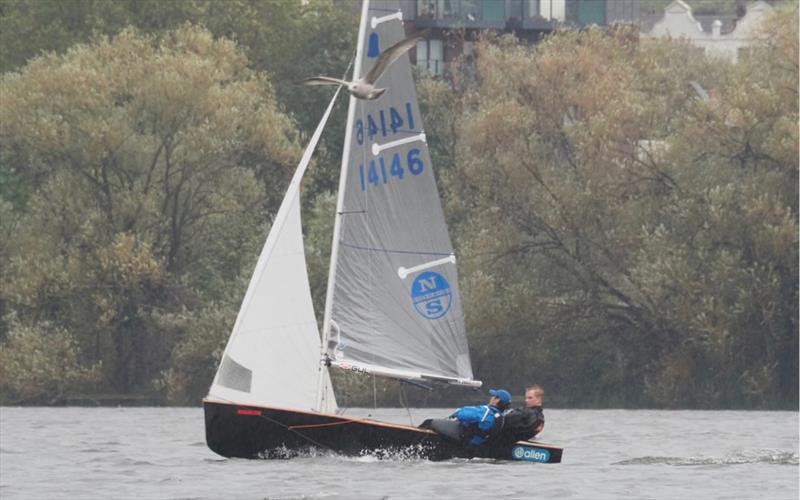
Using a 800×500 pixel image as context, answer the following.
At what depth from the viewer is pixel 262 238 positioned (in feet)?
220

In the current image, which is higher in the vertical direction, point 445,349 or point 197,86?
point 197,86

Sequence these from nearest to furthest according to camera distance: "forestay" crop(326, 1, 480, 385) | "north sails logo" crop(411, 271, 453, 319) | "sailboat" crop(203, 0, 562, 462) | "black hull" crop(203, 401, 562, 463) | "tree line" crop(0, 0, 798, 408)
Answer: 1. "black hull" crop(203, 401, 562, 463)
2. "sailboat" crop(203, 0, 562, 462)
3. "forestay" crop(326, 1, 480, 385)
4. "north sails logo" crop(411, 271, 453, 319)
5. "tree line" crop(0, 0, 798, 408)

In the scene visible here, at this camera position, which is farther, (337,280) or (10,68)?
(10,68)

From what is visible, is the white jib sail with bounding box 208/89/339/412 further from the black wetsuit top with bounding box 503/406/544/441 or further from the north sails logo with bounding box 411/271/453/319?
the black wetsuit top with bounding box 503/406/544/441

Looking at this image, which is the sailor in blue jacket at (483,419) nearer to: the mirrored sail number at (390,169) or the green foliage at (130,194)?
the mirrored sail number at (390,169)

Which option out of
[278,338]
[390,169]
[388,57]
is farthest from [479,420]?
[388,57]

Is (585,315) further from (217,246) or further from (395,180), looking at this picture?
(395,180)

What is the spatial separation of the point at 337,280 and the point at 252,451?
11.2 ft

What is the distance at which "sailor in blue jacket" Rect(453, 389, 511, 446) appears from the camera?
36.3 metres

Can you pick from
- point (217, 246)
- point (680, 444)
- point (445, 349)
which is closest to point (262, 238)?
point (217, 246)

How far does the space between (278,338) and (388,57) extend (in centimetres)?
513

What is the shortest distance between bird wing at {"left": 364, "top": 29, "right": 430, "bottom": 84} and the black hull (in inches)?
229

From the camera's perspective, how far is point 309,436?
122ft

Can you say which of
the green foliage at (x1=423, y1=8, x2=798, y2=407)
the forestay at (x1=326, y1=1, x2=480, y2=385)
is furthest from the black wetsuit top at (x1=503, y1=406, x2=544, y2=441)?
the green foliage at (x1=423, y1=8, x2=798, y2=407)
